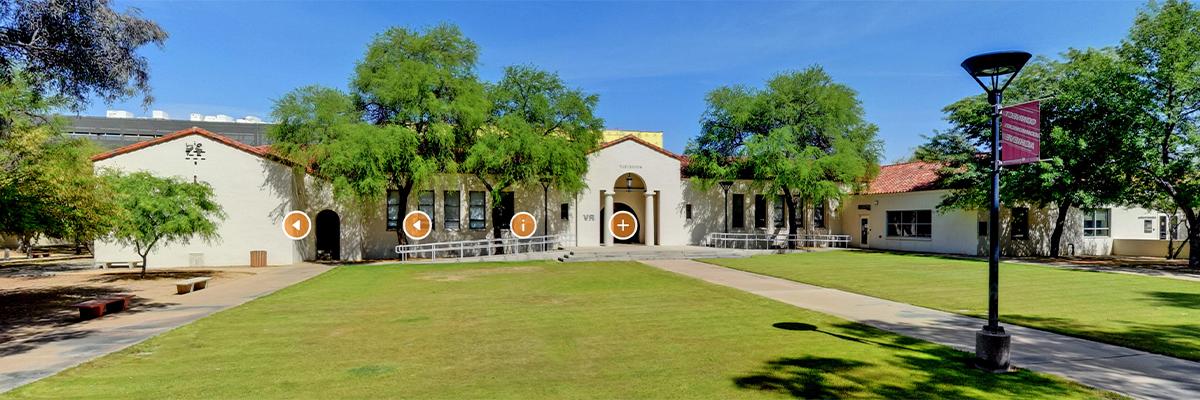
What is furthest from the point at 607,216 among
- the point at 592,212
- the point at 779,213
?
the point at 779,213

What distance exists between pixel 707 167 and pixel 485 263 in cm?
1410

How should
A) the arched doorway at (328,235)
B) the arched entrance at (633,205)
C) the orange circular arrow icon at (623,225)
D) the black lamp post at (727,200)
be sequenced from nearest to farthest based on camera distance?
the arched doorway at (328,235), the arched entrance at (633,205), the orange circular arrow icon at (623,225), the black lamp post at (727,200)

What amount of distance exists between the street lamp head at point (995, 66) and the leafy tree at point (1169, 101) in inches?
852

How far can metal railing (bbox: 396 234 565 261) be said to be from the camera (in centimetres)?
2844

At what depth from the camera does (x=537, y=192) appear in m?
31.9

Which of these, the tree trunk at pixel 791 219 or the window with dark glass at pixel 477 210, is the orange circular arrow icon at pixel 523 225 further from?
the tree trunk at pixel 791 219

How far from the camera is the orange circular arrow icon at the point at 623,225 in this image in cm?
3450

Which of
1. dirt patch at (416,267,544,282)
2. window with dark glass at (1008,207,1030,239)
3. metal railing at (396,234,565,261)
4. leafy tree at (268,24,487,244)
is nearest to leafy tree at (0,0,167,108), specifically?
dirt patch at (416,267,544,282)

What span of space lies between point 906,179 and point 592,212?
19.5 m

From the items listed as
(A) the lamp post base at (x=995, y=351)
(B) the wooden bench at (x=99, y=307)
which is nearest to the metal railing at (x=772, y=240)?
(A) the lamp post base at (x=995, y=351)

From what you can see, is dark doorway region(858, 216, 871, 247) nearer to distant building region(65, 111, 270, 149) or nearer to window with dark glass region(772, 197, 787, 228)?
window with dark glass region(772, 197, 787, 228)

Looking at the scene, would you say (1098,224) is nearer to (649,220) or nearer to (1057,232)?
(1057,232)

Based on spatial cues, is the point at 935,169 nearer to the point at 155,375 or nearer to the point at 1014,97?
the point at 1014,97

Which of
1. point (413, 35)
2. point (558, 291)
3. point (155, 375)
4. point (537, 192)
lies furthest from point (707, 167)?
point (155, 375)
